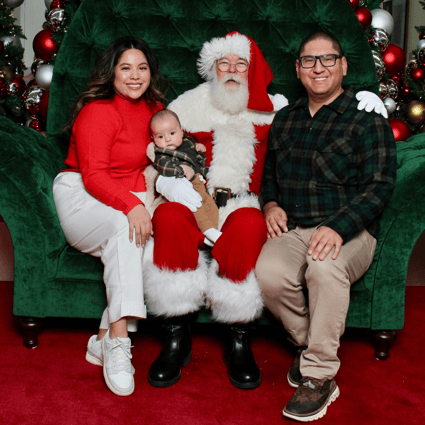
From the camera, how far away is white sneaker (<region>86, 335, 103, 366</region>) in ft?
6.04

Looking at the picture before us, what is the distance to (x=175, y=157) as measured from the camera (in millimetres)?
2039

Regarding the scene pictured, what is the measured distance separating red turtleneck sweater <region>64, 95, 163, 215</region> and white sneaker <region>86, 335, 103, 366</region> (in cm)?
56

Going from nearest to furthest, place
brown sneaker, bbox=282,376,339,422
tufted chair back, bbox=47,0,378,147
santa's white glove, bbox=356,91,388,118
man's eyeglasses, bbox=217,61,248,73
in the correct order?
brown sneaker, bbox=282,376,339,422 < santa's white glove, bbox=356,91,388,118 < man's eyeglasses, bbox=217,61,248,73 < tufted chair back, bbox=47,0,378,147

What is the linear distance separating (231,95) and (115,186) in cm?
75

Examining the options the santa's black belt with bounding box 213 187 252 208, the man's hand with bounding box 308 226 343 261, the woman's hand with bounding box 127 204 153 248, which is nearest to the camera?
the man's hand with bounding box 308 226 343 261

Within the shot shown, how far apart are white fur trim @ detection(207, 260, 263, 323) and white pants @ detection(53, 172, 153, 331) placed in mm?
275

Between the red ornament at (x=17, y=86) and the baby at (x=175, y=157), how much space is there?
236 centimetres

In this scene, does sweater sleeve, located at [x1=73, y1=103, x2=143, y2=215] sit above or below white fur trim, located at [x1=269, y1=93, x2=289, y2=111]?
below

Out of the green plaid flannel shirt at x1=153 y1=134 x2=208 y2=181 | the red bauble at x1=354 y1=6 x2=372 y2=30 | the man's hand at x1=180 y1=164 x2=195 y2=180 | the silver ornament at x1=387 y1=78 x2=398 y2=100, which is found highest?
the red bauble at x1=354 y1=6 x2=372 y2=30

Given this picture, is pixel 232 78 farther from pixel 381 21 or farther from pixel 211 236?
pixel 381 21

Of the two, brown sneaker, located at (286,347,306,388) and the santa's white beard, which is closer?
brown sneaker, located at (286,347,306,388)

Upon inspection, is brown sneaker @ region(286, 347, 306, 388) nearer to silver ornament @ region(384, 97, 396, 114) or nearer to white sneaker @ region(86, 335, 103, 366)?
white sneaker @ region(86, 335, 103, 366)

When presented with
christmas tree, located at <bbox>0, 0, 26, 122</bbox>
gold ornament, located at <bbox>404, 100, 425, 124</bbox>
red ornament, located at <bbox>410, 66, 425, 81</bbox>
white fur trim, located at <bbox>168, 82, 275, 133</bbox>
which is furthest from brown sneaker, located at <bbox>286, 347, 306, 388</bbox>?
christmas tree, located at <bbox>0, 0, 26, 122</bbox>

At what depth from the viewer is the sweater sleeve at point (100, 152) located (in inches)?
71.6
